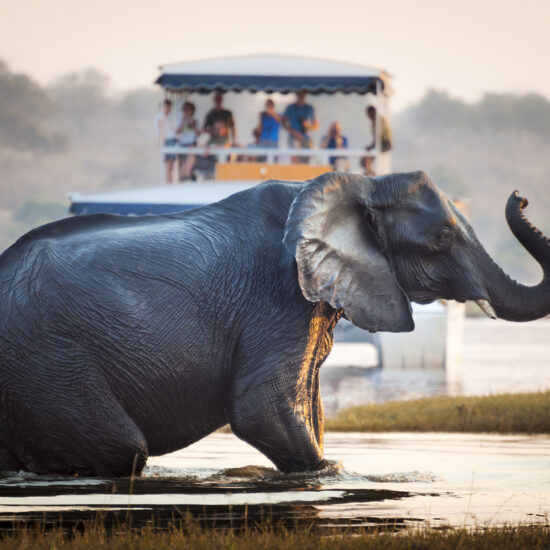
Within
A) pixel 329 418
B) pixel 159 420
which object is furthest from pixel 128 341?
pixel 329 418

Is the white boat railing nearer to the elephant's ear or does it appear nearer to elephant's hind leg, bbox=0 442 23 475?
the elephant's ear

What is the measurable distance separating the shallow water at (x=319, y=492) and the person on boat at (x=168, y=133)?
1887cm

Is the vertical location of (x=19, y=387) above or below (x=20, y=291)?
below

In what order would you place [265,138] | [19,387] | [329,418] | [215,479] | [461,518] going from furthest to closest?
[265,138], [329,418], [215,479], [19,387], [461,518]

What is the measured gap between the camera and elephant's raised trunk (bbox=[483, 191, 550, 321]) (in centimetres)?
1027

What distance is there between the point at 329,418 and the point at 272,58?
16.1 meters

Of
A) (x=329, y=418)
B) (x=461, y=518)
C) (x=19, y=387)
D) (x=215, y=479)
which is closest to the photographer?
(x=461, y=518)

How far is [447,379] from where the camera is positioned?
2672 centimetres

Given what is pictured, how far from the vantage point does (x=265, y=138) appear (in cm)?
3039

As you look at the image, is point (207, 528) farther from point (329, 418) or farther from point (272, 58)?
point (272, 58)

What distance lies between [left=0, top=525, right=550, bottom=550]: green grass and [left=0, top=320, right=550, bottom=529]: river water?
18.4 inches

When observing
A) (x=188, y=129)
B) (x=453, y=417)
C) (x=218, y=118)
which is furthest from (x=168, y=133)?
(x=453, y=417)

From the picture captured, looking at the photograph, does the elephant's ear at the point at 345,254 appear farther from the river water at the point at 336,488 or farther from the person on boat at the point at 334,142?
the person on boat at the point at 334,142

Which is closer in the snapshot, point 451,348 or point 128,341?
point 128,341
